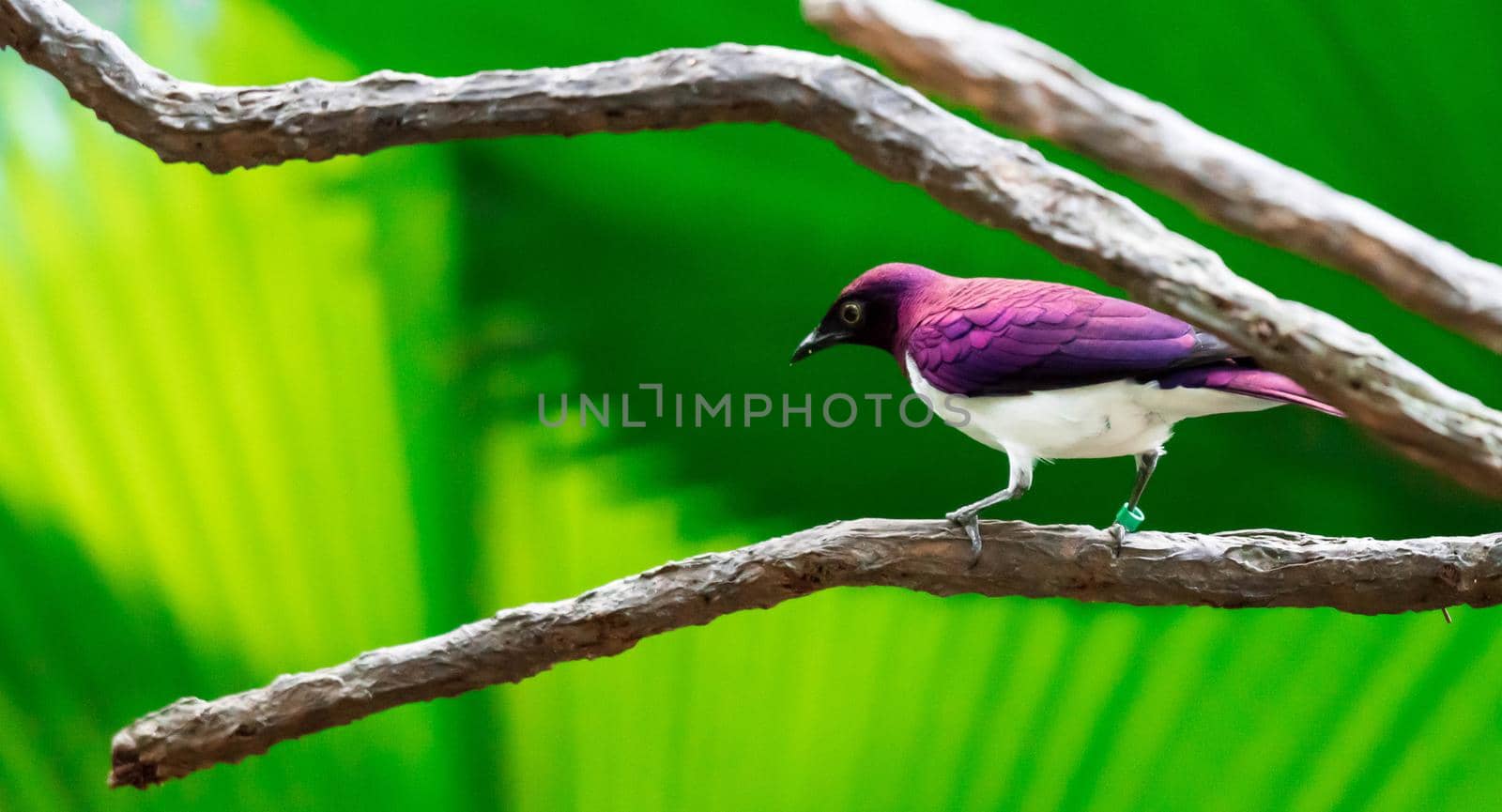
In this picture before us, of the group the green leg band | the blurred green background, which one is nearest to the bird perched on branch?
the green leg band

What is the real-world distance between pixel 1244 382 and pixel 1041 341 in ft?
0.52

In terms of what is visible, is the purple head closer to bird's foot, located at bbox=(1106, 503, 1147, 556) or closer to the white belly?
the white belly

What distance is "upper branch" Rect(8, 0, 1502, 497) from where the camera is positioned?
1.45ft

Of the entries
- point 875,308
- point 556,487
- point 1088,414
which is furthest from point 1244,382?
point 556,487

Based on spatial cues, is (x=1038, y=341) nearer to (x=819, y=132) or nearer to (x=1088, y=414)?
(x=1088, y=414)

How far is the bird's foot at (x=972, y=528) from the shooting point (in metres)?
0.84

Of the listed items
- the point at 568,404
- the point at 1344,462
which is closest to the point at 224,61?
the point at 568,404

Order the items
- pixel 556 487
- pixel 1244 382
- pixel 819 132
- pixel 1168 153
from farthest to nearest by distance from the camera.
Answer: pixel 556 487
pixel 1244 382
pixel 819 132
pixel 1168 153

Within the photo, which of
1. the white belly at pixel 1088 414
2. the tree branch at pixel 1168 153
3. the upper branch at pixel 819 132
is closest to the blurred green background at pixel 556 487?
the white belly at pixel 1088 414

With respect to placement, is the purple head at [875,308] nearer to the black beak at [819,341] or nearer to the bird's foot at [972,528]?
the black beak at [819,341]

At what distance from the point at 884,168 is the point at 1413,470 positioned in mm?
815

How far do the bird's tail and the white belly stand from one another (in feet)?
0.04

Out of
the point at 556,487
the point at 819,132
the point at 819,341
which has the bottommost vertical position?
the point at 556,487

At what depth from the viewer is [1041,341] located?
0.85 meters
